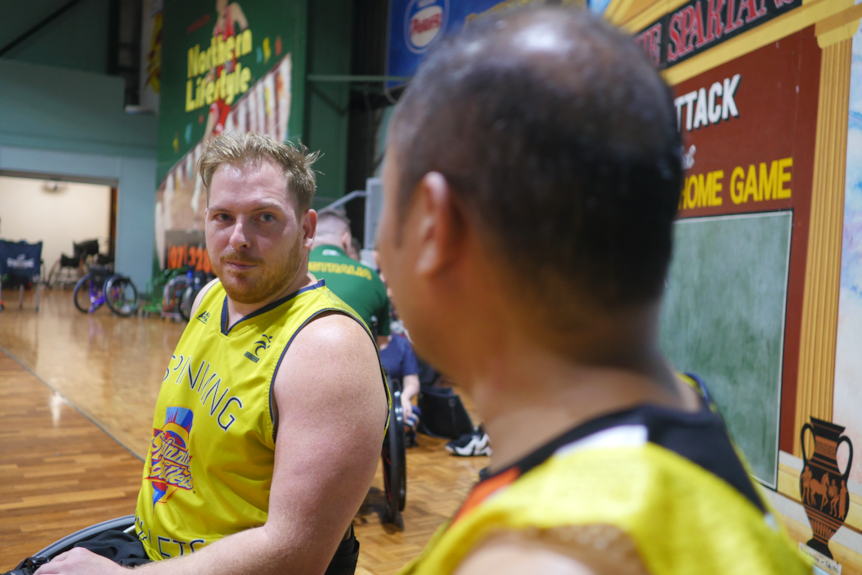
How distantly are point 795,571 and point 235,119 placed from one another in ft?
34.7

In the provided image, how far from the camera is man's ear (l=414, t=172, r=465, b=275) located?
43 cm

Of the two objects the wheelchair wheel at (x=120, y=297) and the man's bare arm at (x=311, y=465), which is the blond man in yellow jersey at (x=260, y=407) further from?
the wheelchair wheel at (x=120, y=297)

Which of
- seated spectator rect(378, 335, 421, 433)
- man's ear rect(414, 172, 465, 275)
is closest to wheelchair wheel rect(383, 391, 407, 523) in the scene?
seated spectator rect(378, 335, 421, 433)

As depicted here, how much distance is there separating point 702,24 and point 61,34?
48.5 feet

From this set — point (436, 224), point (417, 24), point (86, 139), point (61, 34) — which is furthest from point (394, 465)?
point (61, 34)

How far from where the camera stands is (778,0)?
2914mm

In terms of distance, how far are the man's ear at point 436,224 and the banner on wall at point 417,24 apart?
22.3 ft

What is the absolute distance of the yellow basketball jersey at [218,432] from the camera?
122 cm

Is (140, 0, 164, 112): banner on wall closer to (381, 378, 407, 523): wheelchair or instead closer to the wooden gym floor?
the wooden gym floor

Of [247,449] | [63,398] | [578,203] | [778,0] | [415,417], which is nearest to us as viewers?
[578,203]

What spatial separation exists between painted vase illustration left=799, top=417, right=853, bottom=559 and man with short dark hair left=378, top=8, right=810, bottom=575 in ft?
8.12

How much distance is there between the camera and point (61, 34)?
14250 millimetres

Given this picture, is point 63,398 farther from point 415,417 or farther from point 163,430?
point 163,430

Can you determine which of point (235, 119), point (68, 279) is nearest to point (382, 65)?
point (235, 119)
